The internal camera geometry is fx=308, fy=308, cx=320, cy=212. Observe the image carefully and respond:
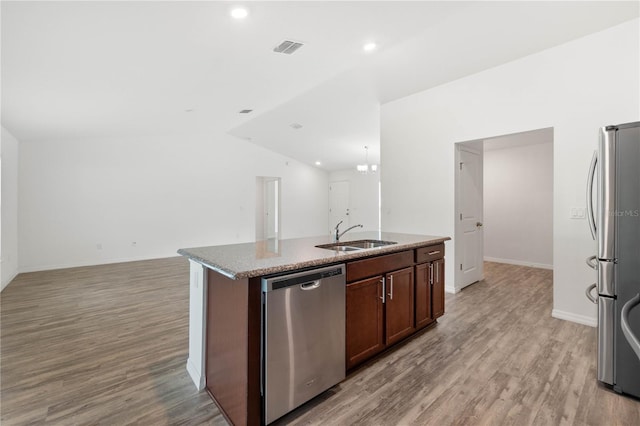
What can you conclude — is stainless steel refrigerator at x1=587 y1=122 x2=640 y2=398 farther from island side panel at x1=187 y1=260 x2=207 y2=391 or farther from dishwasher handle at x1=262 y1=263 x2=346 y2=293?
island side panel at x1=187 y1=260 x2=207 y2=391

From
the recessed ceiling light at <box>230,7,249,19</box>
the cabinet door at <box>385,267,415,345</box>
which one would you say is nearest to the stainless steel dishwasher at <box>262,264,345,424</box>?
the cabinet door at <box>385,267,415,345</box>

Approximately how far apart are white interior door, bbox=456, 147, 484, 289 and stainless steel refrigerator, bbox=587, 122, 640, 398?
2236 millimetres

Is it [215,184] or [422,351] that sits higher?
[215,184]

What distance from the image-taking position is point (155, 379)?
2096 millimetres

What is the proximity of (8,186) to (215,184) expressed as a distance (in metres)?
3.76

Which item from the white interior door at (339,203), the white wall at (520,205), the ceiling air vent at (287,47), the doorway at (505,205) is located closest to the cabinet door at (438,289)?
the doorway at (505,205)

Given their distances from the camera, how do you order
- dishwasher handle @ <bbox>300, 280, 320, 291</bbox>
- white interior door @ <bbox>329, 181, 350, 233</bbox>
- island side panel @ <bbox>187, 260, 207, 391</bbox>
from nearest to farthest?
dishwasher handle @ <bbox>300, 280, 320, 291</bbox>
island side panel @ <bbox>187, 260, 207, 391</bbox>
white interior door @ <bbox>329, 181, 350, 233</bbox>

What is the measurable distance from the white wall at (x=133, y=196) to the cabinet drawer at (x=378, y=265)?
6.12 m

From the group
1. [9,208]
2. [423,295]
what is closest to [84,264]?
[9,208]

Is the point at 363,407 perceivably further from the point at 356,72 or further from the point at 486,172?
the point at 486,172

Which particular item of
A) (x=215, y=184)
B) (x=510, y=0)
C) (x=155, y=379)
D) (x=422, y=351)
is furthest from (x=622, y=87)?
(x=215, y=184)

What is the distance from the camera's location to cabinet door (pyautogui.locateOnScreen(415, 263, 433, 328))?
268 cm

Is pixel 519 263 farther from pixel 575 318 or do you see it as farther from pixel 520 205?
pixel 575 318

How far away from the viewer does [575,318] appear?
3080 mm
